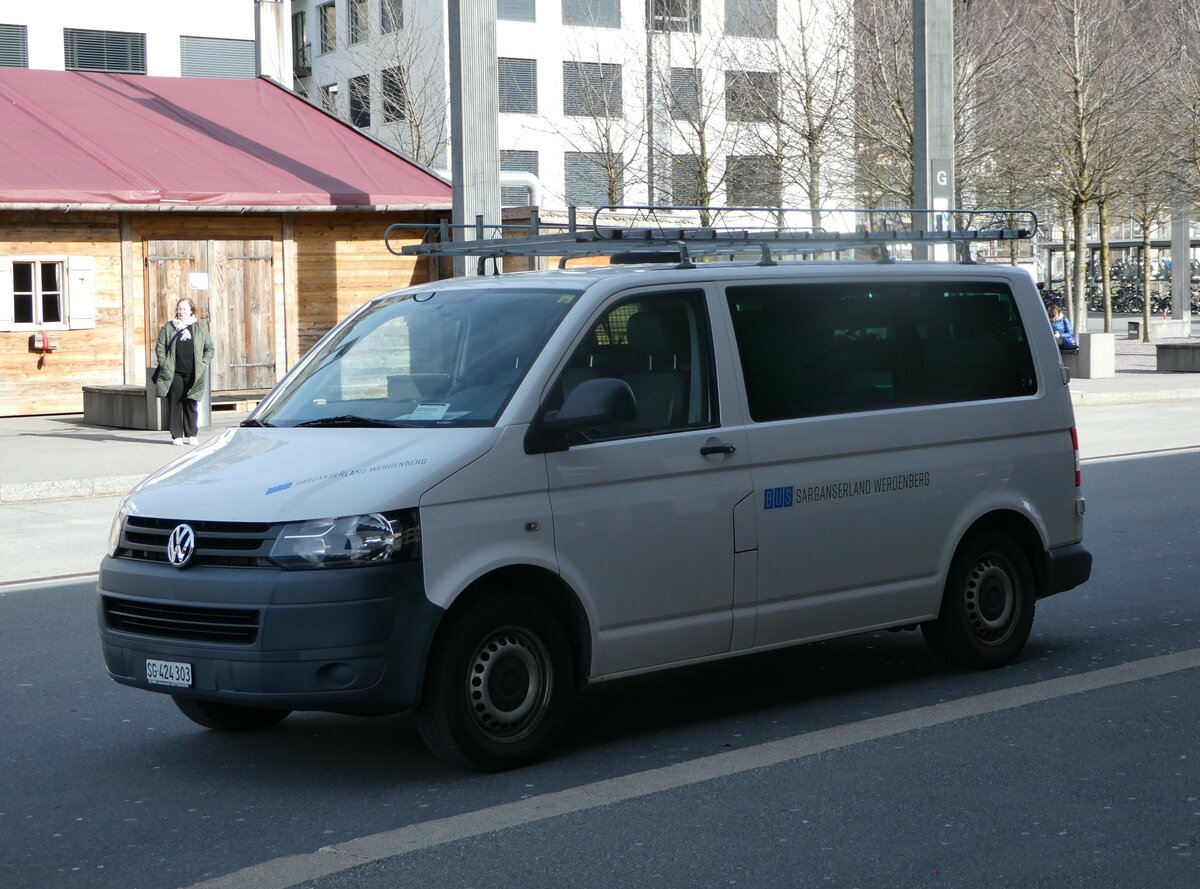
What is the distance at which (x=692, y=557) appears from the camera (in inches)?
263

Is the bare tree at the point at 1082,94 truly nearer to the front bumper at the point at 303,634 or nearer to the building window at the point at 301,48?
the front bumper at the point at 303,634

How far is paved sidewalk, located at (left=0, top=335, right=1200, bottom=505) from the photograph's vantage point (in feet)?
55.0

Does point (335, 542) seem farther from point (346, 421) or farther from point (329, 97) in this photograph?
point (329, 97)

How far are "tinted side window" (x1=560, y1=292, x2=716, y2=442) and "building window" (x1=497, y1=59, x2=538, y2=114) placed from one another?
52.6 m

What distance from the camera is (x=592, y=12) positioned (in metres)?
58.1

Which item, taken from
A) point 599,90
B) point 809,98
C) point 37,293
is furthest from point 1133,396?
point 599,90

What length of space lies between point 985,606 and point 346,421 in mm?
3152

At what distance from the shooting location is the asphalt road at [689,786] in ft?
17.0

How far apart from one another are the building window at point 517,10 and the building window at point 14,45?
66.4ft

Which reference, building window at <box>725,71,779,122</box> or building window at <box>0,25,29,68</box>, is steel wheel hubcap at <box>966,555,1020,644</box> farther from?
building window at <box>0,25,29,68</box>

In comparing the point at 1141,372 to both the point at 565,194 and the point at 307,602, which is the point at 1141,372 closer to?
the point at 565,194

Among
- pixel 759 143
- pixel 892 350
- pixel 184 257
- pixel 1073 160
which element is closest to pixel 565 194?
pixel 759 143

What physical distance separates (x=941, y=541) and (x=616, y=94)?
4275 cm

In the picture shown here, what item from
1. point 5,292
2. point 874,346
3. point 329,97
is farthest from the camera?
point 329,97
